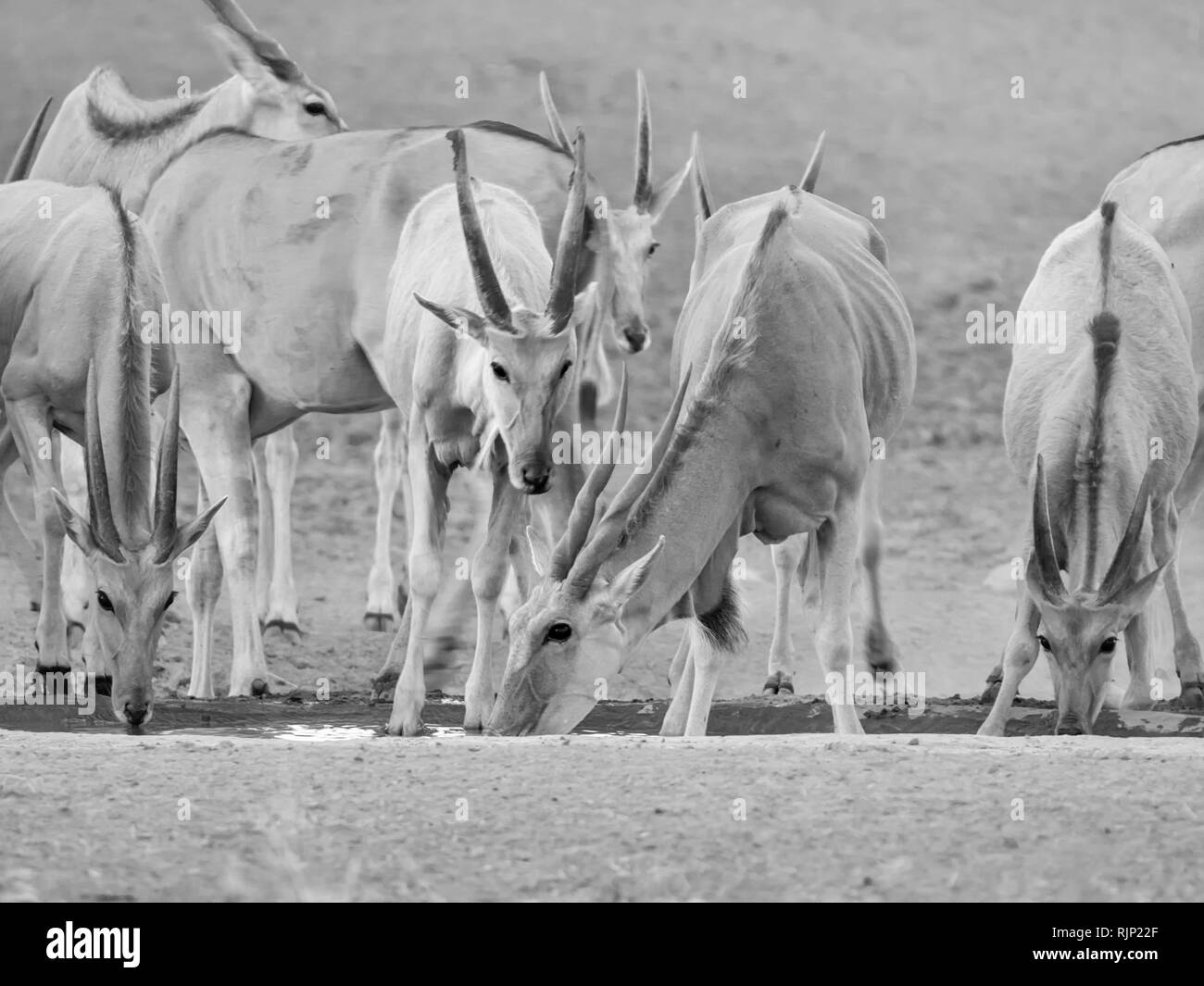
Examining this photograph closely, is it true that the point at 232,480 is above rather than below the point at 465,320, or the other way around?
below

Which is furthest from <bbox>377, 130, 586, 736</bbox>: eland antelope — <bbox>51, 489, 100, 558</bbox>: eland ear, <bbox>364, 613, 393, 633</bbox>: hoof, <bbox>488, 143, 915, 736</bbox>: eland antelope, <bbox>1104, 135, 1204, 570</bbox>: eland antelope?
<bbox>364, 613, 393, 633</bbox>: hoof

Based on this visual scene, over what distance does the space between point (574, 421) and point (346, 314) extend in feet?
5.30

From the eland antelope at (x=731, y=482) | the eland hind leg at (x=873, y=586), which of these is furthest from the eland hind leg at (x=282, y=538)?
the eland antelope at (x=731, y=482)

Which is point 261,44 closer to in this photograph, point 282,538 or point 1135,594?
point 282,538

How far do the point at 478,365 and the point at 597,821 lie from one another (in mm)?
2978

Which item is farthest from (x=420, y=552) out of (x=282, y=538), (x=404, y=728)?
(x=282, y=538)

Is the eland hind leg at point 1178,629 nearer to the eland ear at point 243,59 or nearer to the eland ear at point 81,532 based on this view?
the eland ear at point 81,532

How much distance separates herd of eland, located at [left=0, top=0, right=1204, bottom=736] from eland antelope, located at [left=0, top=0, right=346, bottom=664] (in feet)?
0.51

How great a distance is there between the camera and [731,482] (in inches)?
282

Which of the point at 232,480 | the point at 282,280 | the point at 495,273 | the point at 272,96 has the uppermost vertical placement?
the point at 272,96

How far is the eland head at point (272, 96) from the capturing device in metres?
12.4

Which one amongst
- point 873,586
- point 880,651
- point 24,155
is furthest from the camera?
point 24,155

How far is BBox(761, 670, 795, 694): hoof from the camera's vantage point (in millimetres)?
9977

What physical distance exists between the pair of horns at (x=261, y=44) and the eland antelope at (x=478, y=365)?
11.5 feet
